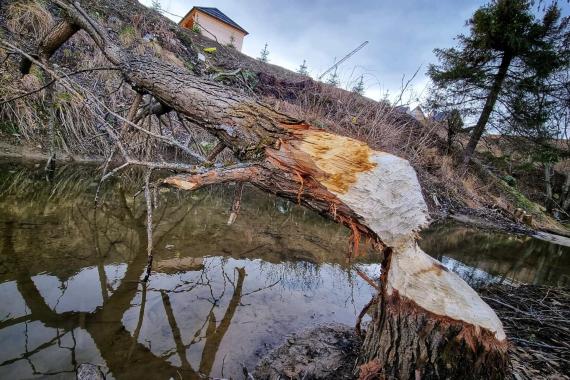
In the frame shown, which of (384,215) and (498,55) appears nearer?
(384,215)

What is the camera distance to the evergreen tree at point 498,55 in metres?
9.38

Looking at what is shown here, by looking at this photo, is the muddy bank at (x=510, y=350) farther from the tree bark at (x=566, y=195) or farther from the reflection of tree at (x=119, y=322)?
the tree bark at (x=566, y=195)

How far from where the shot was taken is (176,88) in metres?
2.03

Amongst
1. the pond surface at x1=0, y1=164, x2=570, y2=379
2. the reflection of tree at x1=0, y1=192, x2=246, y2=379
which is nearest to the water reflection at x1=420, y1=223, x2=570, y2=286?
the pond surface at x1=0, y1=164, x2=570, y2=379

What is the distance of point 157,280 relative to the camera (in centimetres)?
212

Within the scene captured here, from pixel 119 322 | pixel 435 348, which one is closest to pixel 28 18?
pixel 119 322

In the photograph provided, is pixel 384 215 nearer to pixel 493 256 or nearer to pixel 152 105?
pixel 152 105

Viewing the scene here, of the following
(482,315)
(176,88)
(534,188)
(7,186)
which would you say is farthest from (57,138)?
(534,188)

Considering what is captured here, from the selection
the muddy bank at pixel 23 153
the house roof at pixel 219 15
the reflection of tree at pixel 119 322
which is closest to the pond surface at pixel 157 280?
the reflection of tree at pixel 119 322

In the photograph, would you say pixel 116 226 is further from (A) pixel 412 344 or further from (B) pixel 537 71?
(B) pixel 537 71

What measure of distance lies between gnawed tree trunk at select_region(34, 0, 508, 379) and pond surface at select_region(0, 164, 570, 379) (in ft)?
2.57

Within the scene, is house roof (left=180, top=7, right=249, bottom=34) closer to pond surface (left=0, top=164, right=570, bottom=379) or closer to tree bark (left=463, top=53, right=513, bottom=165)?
tree bark (left=463, top=53, right=513, bottom=165)

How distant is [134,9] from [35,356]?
35.5ft

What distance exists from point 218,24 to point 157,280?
16822 millimetres
